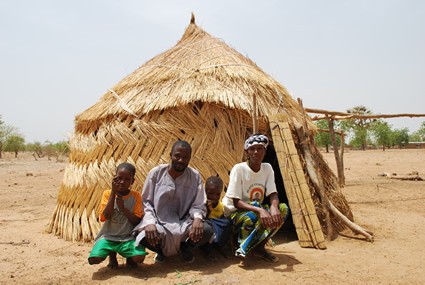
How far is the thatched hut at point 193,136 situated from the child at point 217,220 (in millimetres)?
723

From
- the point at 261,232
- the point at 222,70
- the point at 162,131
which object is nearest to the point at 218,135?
the point at 162,131

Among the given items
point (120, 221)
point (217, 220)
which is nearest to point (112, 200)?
point (120, 221)

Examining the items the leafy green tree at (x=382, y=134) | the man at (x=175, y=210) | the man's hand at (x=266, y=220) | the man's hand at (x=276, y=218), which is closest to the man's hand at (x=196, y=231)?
the man at (x=175, y=210)

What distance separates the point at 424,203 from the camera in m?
7.02

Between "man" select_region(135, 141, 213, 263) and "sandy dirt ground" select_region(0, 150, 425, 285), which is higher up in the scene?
"man" select_region(135, 141, 213, 263)

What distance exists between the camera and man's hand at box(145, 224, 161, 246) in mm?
2977

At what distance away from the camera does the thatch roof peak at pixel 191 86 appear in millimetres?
4441

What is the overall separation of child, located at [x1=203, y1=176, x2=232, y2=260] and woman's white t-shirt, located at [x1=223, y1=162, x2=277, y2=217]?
13 centimetres

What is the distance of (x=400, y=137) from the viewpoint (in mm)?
48844

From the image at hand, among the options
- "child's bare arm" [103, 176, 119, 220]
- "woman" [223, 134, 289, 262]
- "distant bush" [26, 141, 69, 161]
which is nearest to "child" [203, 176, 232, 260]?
"woman" [223, 134, 289, 262]

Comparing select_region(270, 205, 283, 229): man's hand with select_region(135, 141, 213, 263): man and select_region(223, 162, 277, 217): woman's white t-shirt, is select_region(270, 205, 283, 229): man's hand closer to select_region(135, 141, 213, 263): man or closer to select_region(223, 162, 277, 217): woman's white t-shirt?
select_region(223, 162, 277, 217): woman's white t-shirt

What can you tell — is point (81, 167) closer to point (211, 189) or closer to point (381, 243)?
point (211, 189)

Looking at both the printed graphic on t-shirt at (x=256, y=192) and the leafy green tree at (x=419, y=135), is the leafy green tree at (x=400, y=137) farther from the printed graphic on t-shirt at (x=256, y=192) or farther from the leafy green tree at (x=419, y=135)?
the printed graphic on t-shirt at (x=256, y=192)

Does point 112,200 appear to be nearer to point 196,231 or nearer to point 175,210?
point 175,210
